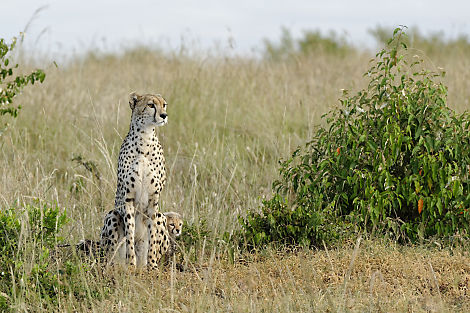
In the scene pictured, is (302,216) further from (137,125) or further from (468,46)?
(468,46)

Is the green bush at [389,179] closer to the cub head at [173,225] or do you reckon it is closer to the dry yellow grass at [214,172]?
the dry yellow grass at [214,172]

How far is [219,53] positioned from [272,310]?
695cm

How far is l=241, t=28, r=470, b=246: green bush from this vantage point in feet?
15.9

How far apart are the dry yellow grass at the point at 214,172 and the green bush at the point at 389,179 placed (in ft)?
0.67

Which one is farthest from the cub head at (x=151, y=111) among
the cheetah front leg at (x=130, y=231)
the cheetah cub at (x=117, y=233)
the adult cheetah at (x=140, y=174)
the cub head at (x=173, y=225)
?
the cub head at (x=173, y=225)

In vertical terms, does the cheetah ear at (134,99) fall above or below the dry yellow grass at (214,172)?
above

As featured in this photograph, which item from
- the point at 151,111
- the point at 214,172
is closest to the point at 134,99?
the point at 151,111

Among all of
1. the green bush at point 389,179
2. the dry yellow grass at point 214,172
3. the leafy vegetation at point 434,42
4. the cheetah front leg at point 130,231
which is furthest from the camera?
the leafy vegetation at point 434,42

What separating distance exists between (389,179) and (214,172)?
1.97m

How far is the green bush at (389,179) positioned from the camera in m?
4.85

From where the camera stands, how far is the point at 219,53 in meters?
10.2

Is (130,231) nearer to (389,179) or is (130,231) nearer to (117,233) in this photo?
(117,233)

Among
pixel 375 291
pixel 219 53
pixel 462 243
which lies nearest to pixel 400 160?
→ pixel 462 243

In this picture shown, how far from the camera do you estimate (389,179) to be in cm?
486
